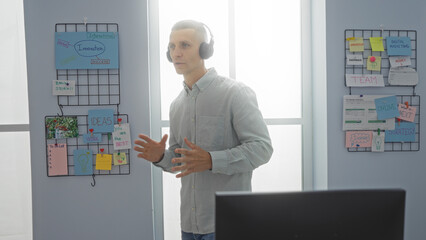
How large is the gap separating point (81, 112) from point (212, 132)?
84cm

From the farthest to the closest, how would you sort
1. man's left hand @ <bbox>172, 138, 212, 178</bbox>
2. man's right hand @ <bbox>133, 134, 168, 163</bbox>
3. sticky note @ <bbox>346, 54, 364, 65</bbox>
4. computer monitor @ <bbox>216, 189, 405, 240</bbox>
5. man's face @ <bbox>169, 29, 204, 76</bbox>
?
sticky note @ <bbox>346, 54, 364, 65</bbox>, man's face @ <bbox>169, 29, 204, 76</bbox>, man's right hand @ <bbox>133, 134, 168, 163</bbox>, man's left hand @ <bbox>172, 138, 212, 178</bbox>, computer monitor @ <bbox>216, 189, 405, 240</bbox>

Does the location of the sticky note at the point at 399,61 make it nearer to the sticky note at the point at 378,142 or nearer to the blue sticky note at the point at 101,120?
the sticky note at the point at 378,142

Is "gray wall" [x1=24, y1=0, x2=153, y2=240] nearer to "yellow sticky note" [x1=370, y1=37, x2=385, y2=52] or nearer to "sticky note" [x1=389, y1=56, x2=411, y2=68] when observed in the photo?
"yellow sticky note" [x1=370, y1=37, x2=385, y2=52]

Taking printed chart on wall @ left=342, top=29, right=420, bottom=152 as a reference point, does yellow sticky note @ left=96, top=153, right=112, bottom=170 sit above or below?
below

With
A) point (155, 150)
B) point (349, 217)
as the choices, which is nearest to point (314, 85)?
point (155, 150)

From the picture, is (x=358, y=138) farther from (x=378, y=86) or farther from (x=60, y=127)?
(x=60, y=127)

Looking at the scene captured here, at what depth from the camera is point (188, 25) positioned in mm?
1442

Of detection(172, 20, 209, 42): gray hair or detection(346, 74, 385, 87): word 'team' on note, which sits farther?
detection(346, 74, 385, 87): word 'team' on note

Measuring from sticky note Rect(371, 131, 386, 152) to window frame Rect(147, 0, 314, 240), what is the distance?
38cm

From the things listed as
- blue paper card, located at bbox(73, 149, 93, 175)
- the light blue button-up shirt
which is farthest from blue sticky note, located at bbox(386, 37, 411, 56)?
blue paper card, located at bbox(73, 149, 93, 175)

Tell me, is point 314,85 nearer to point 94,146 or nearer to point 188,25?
point 188,25

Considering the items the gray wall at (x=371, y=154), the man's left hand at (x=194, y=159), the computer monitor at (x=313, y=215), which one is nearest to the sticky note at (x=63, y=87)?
the man's left hand at (x=194, y=159)

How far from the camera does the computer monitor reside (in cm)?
59

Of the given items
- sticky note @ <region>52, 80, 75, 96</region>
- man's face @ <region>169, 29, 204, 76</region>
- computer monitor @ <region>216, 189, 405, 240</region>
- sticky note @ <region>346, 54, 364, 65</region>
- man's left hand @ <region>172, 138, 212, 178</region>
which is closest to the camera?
computer monitor @ <region>216, 189, 405, 240</region>
